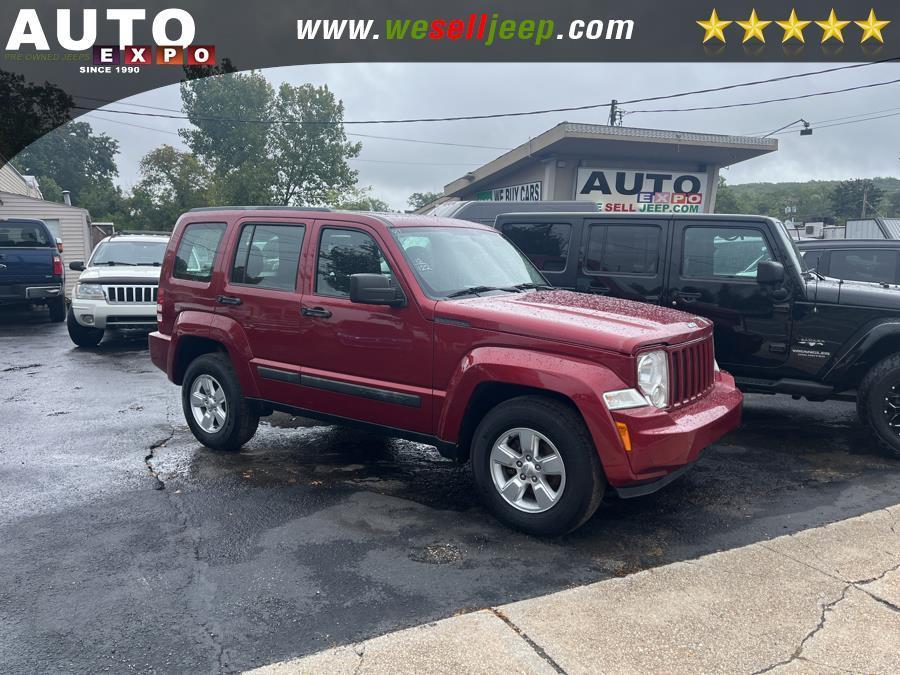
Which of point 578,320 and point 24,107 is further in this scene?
point 24,107

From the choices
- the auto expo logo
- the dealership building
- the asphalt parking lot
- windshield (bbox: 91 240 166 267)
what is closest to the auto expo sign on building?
the dealership building

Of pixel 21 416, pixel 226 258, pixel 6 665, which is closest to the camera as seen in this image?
pixel 6 665

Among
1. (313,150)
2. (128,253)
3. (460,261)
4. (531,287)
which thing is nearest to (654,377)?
(531,287)

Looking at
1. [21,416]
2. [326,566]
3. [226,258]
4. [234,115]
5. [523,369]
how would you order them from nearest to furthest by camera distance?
[326,566], [523,369], [226,258], [21,416], [234,115]

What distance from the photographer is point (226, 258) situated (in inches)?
211

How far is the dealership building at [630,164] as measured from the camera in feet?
64.6

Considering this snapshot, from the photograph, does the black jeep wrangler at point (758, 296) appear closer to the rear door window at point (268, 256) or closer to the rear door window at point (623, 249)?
the rear door window at point (623, 249)

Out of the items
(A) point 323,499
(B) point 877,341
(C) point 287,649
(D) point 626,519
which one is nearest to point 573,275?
(B) point 877,341

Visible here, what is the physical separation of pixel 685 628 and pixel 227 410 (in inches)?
150

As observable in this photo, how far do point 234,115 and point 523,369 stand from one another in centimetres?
6322

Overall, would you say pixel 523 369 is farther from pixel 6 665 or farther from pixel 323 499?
pixel 6 665

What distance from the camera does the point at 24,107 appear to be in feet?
122

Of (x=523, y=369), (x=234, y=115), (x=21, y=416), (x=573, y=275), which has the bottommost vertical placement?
(x=21, y=416)

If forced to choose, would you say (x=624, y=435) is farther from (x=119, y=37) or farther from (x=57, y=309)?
(x=119, y=37)
